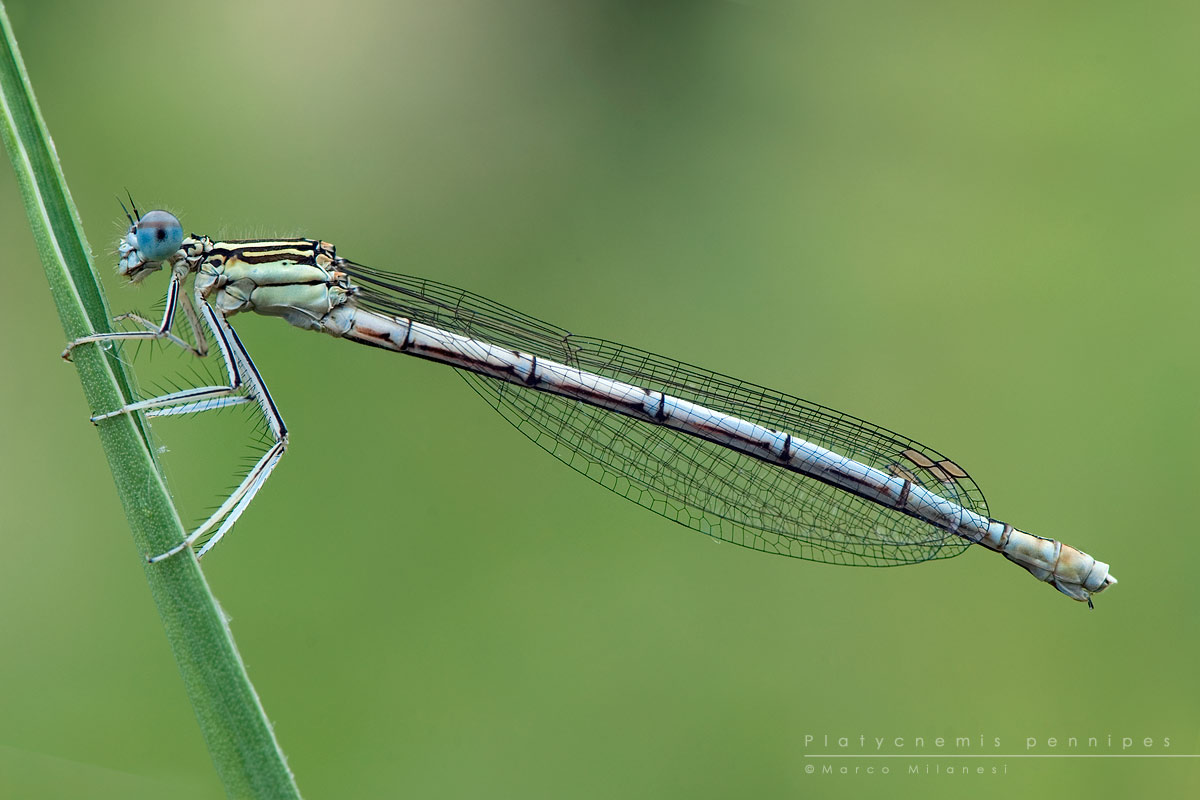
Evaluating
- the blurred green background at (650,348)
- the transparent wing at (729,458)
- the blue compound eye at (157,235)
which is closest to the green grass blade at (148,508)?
the blue compound eye at (157,235)

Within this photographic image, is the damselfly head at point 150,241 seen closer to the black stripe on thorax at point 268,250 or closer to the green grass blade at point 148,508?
the black stripe on thorax at point 268,250

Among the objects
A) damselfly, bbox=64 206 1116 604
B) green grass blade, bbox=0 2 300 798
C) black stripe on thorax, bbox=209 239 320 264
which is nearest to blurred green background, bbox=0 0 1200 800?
black stripe on thorax, bbox=209 239 320 264

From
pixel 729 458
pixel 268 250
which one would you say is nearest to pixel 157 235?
pixel 268 250

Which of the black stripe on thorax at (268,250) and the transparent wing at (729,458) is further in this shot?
the transparent wing at (729,458)

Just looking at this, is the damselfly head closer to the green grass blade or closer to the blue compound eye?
the blue compound eye

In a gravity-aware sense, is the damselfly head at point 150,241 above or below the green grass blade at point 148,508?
above

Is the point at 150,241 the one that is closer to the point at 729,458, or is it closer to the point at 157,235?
the point at 157,235

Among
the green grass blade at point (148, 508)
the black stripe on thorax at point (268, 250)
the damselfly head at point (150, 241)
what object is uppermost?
the black stripe on thorax at point (268, 250)
